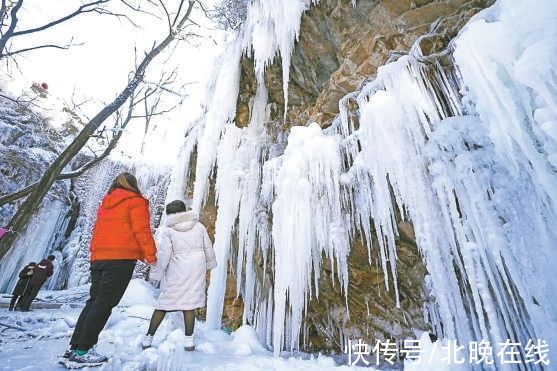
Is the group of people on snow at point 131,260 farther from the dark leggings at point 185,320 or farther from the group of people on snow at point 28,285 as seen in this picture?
the group of people on snow at point 28,285

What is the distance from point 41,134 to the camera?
10.1 meters

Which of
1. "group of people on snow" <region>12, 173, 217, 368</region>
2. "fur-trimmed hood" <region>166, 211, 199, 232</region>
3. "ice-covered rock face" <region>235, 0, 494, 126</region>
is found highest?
"ice-covered rock face" <region>235, 0, 494, 126</region>

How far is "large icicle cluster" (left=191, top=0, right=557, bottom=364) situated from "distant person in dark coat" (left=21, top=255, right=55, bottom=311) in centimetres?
434

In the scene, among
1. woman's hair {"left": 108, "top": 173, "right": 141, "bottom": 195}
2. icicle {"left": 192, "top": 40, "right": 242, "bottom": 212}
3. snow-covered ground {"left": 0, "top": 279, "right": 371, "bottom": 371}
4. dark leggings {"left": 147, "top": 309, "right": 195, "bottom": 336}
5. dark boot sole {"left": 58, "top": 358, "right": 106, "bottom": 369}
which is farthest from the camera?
icicle {"left": 192, "top": 40, "right": 242, "bottom": 212}

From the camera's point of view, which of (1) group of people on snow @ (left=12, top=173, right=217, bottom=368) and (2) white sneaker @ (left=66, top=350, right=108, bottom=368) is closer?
(2) white sneaker @ (left=66, top=350, right=108, bottom=368)

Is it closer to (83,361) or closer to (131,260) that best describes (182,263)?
(131,260)

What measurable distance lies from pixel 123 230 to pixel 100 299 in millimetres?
503

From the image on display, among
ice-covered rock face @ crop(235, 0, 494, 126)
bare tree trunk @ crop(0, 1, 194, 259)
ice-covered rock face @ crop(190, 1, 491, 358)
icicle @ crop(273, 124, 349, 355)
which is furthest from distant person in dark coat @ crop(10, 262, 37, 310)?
ice-covered rock face @ crop(235, 0, 494, 126)

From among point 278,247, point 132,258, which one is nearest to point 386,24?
point 278,247

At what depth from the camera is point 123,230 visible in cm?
232

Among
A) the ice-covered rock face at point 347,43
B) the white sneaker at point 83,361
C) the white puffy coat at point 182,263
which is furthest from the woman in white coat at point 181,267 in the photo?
the ice-covered rock face at point 347,43

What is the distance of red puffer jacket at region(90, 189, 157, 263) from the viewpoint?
2271mm

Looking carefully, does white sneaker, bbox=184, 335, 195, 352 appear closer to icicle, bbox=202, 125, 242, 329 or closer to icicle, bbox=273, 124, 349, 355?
icicle, bbox=273, 124, 349, 355

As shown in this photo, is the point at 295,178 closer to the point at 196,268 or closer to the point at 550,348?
the point at 196,268
